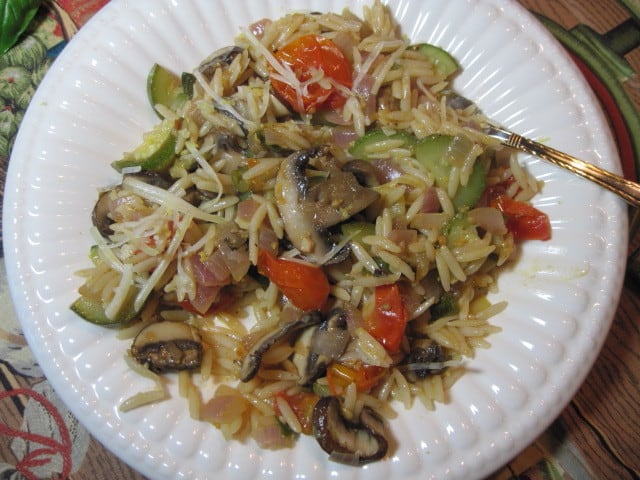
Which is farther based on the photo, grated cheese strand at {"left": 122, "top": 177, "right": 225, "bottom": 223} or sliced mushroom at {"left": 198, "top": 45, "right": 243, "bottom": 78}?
sliced mushroom at {"left": 198, "top": 45, "right": 243, "bottom": 78}

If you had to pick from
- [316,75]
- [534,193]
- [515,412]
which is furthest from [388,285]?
[316,75]

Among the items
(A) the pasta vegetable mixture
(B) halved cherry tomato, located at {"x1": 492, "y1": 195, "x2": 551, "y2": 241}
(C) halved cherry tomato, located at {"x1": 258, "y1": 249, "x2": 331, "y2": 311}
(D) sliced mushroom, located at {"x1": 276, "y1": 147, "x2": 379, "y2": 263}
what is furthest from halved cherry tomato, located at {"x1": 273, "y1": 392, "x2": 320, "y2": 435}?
(B) halved cherry tomato, located at {"x1": 492, "y1": 195, "x2": 551, "y2": 241}

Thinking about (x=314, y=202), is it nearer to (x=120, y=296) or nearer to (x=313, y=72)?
(x=313, y=72)

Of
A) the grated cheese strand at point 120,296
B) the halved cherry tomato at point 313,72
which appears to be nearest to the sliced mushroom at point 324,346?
the grated cheese strand at point 120,296

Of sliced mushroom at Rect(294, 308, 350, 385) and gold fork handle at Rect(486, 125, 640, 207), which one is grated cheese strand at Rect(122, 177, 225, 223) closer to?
sliced mushroom at Rect(294, 308, 350, 385)

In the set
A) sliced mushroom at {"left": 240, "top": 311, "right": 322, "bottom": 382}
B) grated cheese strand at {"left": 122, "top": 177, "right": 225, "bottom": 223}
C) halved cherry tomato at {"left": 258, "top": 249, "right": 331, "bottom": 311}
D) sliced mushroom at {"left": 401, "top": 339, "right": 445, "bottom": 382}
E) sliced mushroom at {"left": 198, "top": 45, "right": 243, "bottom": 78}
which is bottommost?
sliced mushroom at {"left": 401, "top": 339, "right": 445, "bottom": 382}

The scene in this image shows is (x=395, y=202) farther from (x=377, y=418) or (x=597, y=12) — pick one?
(x=597, y=12)

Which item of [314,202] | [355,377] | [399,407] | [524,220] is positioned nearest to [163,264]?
[314,202]

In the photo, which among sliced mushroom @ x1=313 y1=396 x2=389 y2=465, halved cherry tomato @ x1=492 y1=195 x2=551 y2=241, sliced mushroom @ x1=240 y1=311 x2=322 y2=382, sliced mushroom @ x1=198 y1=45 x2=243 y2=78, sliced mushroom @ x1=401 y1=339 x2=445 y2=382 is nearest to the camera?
sliced mushroom @ x1=313 y1=396 x2=389 y2=465
